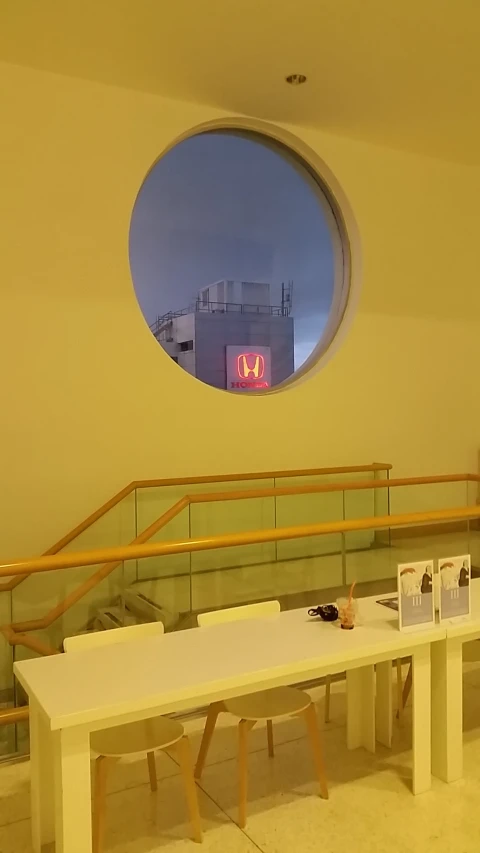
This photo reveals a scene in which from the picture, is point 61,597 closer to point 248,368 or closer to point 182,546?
point 182,546

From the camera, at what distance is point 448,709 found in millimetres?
2527

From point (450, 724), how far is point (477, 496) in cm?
317

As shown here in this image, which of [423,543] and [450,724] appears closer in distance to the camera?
[450,724]

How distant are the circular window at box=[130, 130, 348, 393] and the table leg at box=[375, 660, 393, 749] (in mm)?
2431

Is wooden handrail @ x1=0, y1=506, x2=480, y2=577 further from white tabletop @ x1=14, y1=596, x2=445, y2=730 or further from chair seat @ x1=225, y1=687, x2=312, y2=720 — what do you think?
chair seat @ x1=225, y1=687, x2=312, y2=720

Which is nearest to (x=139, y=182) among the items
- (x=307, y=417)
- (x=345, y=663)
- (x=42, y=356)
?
(x=42, y=356)

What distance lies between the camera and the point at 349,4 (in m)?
3.23

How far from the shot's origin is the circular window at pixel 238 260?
459 centimetres

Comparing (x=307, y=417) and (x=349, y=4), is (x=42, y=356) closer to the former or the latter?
(x=307, y=417)

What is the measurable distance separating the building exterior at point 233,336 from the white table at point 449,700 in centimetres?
265

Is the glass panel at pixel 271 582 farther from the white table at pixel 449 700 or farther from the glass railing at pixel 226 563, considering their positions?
the white table at pixel 449 700

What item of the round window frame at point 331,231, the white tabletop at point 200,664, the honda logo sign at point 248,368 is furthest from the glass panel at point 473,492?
the white tabletop at point 200,664

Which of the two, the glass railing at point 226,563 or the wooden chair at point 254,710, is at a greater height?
the glass railing at point 226,563

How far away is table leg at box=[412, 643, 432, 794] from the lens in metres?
2.48
